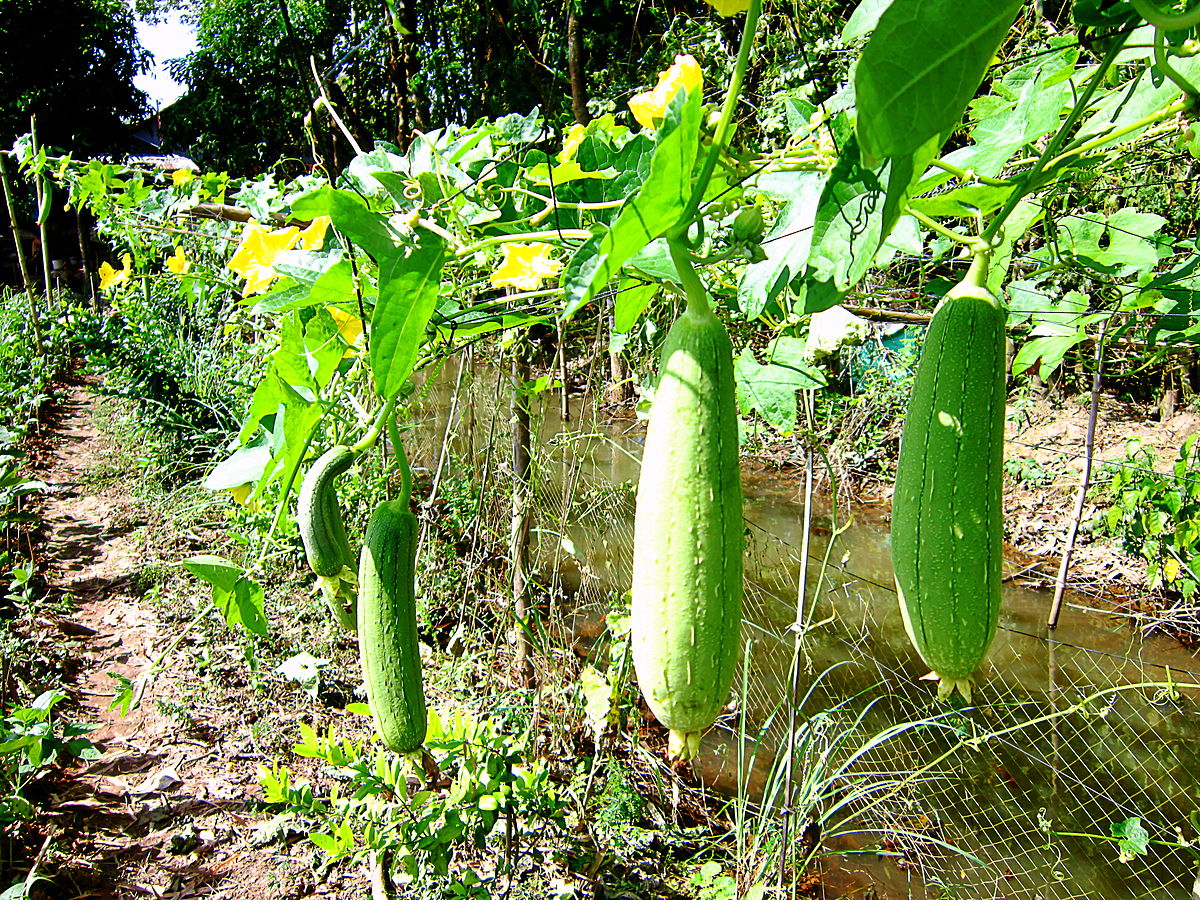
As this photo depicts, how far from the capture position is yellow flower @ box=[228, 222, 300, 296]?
88 centimetres

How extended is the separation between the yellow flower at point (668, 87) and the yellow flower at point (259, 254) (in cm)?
42

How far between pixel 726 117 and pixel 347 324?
51cm

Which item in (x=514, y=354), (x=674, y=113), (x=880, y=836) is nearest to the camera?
A: (x=674, y=113)

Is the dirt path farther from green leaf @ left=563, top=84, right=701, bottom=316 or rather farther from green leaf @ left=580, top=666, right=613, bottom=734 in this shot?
green leaf @ left=563, top=84, right=701, bottom=316

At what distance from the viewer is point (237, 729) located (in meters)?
3.20

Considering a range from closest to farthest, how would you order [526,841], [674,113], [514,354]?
[674,113], [514,354], [526,841]

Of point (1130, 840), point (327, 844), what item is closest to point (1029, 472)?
point (1130, 840)

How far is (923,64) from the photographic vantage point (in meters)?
0.33

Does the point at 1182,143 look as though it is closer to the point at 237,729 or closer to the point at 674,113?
the point at 674,113

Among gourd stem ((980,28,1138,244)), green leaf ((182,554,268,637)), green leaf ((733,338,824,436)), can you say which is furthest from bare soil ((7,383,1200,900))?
gourd stem ((980,28,1138,244))

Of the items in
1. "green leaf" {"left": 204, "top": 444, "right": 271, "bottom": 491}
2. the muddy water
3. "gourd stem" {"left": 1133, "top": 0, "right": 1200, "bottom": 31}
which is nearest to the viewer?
"gourd stem" {"left": 1133, "top": 0, "right": 1200, "bottom": 31}

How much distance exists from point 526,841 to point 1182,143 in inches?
100

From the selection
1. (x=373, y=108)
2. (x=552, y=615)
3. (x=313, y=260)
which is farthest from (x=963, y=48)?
(x=373, y=108)

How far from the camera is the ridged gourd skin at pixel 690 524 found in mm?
495
